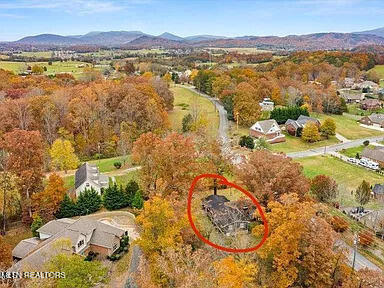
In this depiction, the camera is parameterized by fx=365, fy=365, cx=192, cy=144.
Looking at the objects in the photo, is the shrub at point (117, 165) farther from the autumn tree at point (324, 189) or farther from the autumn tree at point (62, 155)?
the autumn tree at point (324, 189)

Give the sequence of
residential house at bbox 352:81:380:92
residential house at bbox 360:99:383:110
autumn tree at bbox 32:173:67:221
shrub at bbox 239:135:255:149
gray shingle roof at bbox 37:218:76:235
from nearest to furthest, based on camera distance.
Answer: gray shingle roof at bbox 37:218:76:235
autumn tree at bbox 32:173:67:221
shrub at bbox 239:135:255:149
residential house at bbox 360:99:383:110
residential house at bbox 352:81:380:92

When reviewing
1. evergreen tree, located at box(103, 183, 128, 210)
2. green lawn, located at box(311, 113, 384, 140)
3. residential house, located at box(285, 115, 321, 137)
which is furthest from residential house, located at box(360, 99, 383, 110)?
evergreen tree, located at box(103, 183, 128, 210)

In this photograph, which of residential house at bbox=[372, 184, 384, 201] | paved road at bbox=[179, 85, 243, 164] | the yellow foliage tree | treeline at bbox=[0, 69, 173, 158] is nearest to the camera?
the yellow foliage tree

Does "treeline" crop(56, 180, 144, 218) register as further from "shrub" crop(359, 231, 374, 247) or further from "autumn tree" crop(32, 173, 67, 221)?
"shrub" crop(359, 231, 374, 247)

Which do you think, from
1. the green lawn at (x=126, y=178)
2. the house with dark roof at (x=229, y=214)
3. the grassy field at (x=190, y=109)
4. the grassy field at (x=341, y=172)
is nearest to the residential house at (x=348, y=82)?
the grassy field at (x=190, y=109)

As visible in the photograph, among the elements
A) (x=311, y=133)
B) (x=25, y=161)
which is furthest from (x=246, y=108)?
(x=25, y=161)

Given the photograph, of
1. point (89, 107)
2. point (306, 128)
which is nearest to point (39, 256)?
point (89, 107)

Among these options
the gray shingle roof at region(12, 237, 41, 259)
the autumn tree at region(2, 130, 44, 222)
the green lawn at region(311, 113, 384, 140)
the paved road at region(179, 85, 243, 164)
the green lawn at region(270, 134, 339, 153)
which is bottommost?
the green lawn at region(311, 113, 384, 140)

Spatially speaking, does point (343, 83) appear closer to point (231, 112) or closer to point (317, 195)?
point (231, 112)

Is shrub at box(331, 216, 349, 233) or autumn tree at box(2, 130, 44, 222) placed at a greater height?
autumn tree at box(2, 130, 44, 222)
